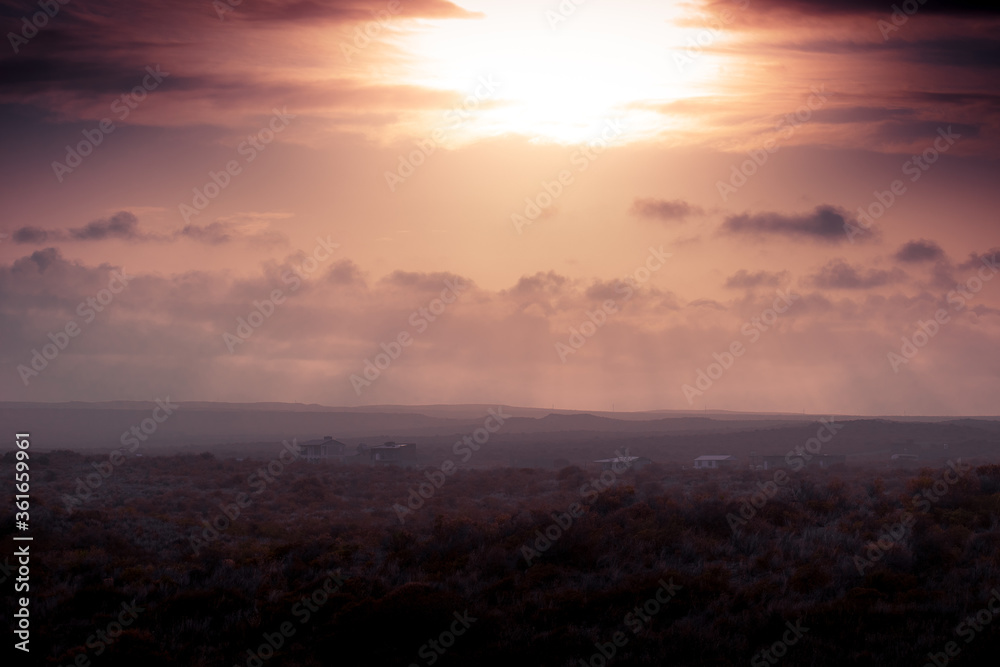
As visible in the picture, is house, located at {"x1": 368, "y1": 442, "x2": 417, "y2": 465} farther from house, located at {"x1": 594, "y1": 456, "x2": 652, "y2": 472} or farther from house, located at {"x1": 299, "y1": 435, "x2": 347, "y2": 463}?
house, located at {"x1": 594, "y1": 456, "x2": 652, "y2": 472}

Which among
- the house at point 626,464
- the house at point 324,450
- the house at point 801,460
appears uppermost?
the house at point 626,464

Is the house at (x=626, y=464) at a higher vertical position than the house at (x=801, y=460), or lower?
higher

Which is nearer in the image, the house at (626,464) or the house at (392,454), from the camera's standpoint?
the house at (626,464)

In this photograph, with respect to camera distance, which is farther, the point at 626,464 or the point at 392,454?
the point at 392,454

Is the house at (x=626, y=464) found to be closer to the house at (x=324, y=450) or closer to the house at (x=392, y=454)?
the house at (x=392, y=454)

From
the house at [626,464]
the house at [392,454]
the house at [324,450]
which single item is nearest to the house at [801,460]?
the house at [626,464]

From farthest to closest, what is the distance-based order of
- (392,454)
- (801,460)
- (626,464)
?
(392,454)
(801,460)
(626,464)

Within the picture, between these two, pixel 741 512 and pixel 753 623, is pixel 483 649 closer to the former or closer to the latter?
pixel 753 623

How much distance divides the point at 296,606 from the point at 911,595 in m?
11.1

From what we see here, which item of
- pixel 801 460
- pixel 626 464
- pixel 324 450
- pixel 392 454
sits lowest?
pixel 324 450

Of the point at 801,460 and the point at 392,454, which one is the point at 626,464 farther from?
the point at 392,454

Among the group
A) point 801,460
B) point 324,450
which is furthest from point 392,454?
point 801,460

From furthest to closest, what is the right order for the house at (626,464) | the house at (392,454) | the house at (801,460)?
the house at (392,454), the house at (801,460), the house at (626,464)

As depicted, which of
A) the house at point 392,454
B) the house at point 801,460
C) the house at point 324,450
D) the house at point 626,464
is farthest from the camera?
the house at point 324,450
